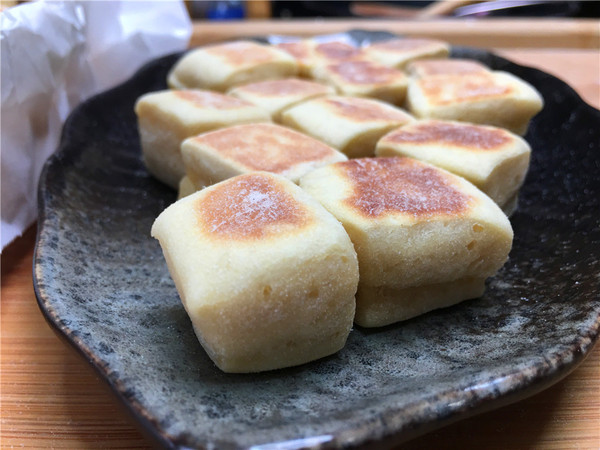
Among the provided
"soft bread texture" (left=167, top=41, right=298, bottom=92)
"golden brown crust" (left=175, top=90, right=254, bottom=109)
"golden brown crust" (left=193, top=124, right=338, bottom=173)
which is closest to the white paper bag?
"soft bread texture" (left=167, top=41, right=298, bottom=92)

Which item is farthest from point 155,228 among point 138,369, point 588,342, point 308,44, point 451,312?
point 308,44

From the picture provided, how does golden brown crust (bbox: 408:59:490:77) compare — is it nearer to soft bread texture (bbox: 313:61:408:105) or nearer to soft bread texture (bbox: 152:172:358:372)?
soft bread texture (bbox: 313:61:408:105)

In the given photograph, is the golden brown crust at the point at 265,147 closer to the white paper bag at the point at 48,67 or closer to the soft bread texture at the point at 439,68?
the white paper bag at the point at 48,67

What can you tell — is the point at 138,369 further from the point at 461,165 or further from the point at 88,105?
the point at 88,105

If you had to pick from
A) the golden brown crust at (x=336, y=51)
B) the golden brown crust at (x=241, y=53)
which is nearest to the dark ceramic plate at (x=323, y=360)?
the golden brown crust at (x=241, y=53)

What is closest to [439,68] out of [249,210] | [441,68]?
[441,68]

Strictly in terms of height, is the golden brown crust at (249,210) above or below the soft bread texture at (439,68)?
below

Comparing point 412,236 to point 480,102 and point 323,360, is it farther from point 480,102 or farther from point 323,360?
point 480,102
